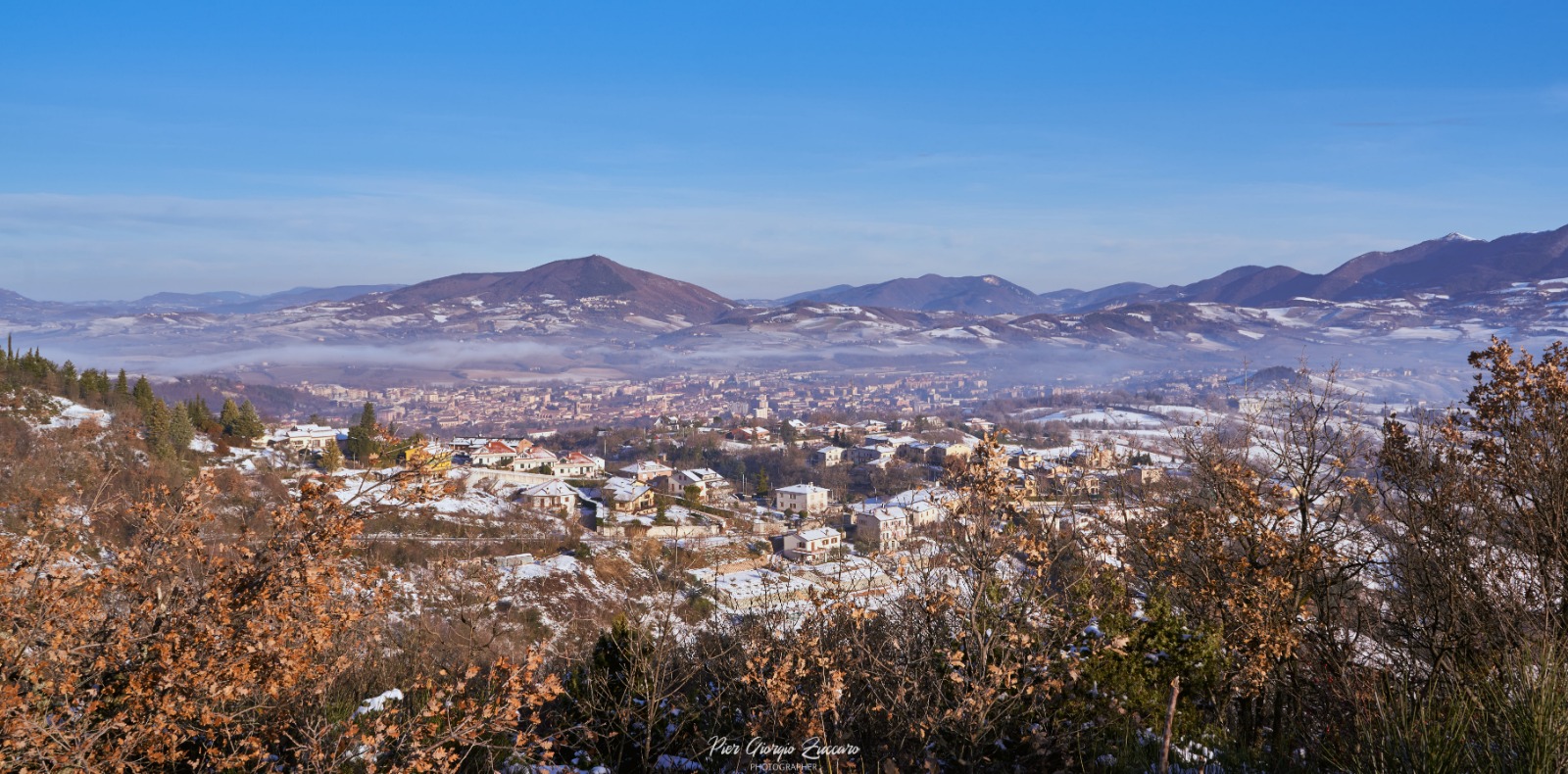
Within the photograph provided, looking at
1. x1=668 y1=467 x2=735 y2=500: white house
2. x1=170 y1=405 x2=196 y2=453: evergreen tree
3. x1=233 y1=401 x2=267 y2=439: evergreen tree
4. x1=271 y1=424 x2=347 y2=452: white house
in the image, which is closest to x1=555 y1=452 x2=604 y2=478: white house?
x1=668 y1=467 x2=735 y2=500: white house

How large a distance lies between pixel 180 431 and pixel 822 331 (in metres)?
148

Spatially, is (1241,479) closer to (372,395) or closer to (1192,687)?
(1192,687)

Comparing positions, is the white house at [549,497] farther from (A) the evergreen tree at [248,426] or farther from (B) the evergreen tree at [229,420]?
(B) the evergreen tree at [229,420]

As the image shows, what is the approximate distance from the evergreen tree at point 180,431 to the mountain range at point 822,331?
8108 centimetres

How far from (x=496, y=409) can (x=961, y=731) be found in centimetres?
9335

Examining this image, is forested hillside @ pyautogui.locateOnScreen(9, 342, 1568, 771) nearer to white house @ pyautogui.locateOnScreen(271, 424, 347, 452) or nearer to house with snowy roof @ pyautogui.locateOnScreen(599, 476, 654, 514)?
house with snowy roof @ pyautogui.locateOnScreen(599, 476, 654, 514)

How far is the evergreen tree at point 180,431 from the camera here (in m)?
35.8

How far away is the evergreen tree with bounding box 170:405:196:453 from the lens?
35750mm

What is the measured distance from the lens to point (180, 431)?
3612 centimetres

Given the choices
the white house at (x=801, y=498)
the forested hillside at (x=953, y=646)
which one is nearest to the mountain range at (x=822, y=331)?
the white house at (x=801, y=498)

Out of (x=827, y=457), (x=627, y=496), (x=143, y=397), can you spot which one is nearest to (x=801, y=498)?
(x=627, y=496)

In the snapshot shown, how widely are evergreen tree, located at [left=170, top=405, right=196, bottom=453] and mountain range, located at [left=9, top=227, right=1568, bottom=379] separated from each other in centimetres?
8108

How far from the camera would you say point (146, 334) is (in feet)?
509

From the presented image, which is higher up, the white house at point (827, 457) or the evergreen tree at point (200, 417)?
the evergreen tree at point (200, 417)
